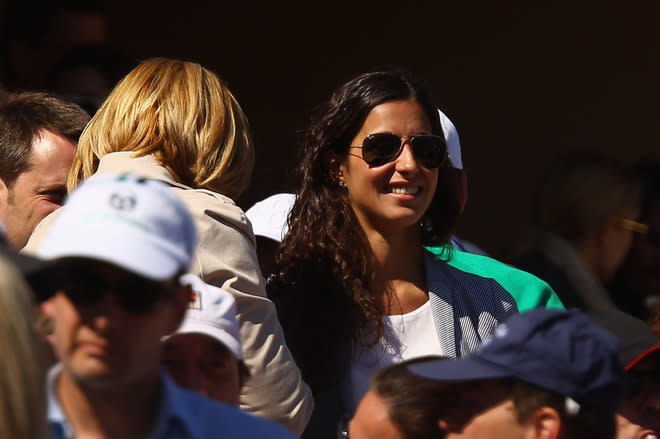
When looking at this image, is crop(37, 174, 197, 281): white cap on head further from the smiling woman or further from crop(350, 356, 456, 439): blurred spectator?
the smiling woman

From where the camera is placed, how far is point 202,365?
270cm

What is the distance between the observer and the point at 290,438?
7.15 ft

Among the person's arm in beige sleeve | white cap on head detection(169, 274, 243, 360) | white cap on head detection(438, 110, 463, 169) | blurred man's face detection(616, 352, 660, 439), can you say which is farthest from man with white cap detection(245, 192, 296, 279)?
blurred man's face detection(616, 352, 660, 439)

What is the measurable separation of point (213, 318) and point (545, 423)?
2.43 ft

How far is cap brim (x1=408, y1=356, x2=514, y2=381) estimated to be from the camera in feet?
8.14

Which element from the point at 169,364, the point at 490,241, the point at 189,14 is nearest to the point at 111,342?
the point at 169,364

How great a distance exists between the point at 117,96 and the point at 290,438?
1.34 meters

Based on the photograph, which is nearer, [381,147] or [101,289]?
[101,289]

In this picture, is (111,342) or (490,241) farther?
(490,241)

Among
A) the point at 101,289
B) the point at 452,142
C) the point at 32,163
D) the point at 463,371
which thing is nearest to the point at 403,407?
the point at 463,371

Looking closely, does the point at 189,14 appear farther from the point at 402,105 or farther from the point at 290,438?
the point at 290,438

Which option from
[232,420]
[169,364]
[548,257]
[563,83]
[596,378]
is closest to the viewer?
[232,420]

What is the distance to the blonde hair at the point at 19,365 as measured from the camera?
1757 millimetres

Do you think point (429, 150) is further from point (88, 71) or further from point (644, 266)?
point (644, 266)
